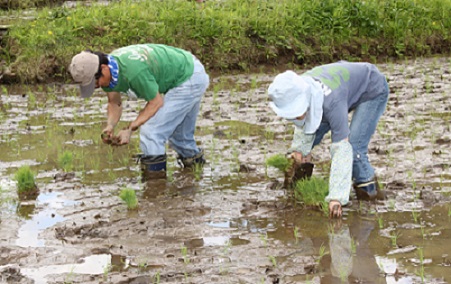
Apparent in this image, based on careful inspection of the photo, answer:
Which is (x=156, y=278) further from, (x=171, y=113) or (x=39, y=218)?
(x=171, y=113)

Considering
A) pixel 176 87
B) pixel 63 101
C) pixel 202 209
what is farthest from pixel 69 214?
pixel 63 101

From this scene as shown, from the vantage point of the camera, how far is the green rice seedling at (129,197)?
5465mm

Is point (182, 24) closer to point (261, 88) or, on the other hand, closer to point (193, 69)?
point (261, 88)

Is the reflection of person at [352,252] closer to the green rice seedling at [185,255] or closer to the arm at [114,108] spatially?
the green rice seedling at [185,255]

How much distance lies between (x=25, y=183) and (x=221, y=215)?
1522mm

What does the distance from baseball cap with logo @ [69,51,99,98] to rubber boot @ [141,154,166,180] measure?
3.17 feet

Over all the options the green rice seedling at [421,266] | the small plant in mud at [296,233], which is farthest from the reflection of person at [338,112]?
the green rice seedling at [421,266]

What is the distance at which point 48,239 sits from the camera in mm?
4984

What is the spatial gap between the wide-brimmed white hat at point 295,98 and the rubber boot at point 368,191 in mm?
796

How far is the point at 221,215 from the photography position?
212 inches

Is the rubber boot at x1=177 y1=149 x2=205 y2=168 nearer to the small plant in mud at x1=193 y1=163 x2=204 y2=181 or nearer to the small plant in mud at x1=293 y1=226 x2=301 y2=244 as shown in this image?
the small plant in mud at x1=193 y1=163 x2=204 y2=181

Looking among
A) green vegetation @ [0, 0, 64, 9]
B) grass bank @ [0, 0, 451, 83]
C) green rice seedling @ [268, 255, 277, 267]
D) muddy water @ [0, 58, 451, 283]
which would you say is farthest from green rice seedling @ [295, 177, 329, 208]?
green vegetation @ [0, 0, 64, 9]

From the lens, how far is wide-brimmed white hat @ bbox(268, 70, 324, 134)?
474 cm

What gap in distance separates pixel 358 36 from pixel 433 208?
6.88m
